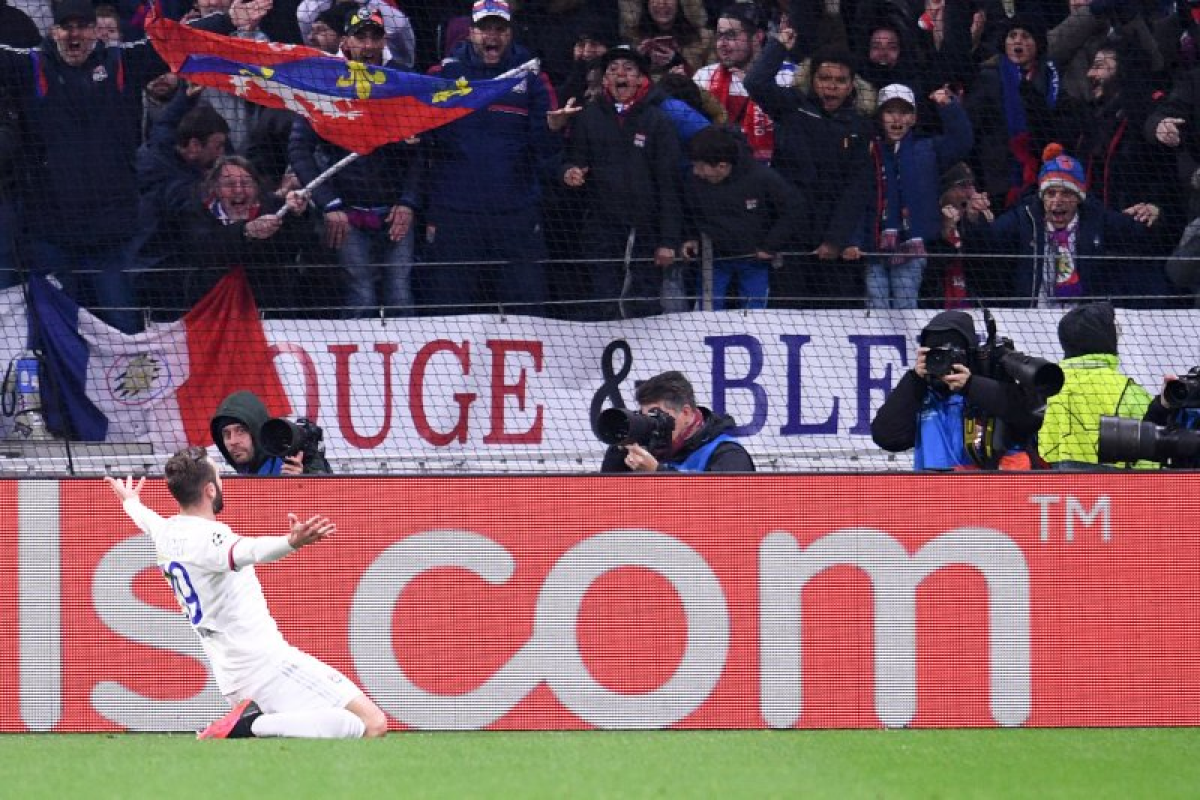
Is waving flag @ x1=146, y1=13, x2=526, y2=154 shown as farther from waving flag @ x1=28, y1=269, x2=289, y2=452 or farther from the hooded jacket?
the hooded jacket

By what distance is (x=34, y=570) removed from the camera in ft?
28.1

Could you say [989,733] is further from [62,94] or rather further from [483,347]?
[62,94]

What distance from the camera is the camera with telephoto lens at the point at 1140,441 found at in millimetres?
8258

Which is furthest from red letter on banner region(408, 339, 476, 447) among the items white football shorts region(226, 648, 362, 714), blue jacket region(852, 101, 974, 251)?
white football shorts region(226, 648, 362, 714)

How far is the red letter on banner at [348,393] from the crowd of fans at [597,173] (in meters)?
0.26

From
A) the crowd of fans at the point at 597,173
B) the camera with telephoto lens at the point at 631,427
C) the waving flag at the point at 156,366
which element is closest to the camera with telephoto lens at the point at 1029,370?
the camera with telephoto lens at the point at 631,427

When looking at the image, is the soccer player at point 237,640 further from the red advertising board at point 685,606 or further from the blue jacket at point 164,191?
the blue jacket at point 164,191

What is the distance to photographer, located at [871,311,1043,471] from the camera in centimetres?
855

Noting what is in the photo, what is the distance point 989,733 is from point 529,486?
85.0 inches

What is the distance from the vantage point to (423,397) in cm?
1118

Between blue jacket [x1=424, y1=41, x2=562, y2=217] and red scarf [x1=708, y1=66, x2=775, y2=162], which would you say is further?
red scarf [x1=708, y1=66, x2=775, y2=162]

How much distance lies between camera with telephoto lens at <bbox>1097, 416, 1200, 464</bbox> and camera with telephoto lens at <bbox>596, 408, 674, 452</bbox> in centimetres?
184

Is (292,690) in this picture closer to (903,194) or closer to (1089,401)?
(1089,401)

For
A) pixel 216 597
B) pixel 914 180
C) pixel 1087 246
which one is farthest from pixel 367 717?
pixel 1087 246
